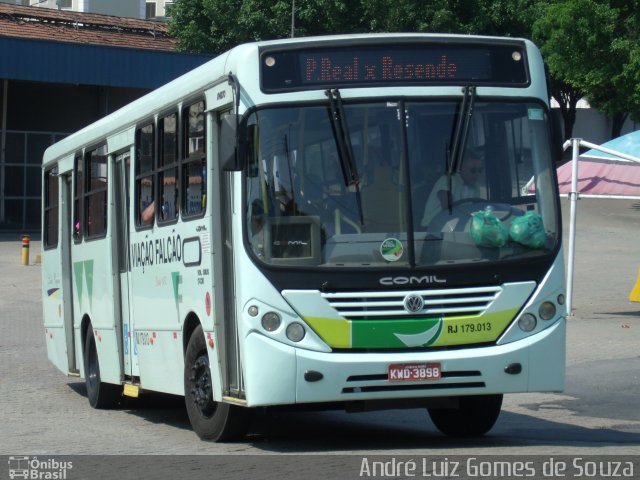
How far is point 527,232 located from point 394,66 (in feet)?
5.27

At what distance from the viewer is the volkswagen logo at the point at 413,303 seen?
29.2ft

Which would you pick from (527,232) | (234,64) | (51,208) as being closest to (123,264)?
(234,64)

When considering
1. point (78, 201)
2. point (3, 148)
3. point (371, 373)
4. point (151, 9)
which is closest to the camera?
point (371, 373)

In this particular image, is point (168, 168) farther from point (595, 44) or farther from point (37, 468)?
point (595, 44)

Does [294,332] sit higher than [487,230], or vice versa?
[487,230]

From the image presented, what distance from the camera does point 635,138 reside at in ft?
74.9

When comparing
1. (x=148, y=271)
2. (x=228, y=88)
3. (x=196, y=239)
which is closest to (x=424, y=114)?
(x=228, y=88)

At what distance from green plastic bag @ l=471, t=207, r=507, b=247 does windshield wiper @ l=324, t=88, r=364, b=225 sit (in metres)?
0.86

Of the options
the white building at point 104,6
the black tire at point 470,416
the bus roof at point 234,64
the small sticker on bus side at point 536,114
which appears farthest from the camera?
the white building at point 104,6

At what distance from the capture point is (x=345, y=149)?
357 inches

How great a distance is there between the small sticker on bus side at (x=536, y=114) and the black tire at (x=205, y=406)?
10.3 feet

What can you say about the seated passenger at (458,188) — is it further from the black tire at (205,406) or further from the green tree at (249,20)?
the green tree at (249,20)

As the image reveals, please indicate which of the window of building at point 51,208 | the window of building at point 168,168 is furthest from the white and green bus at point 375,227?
the window of building at point 51,208

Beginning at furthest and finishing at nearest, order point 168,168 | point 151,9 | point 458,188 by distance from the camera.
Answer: point 151,9 < point 168,168 < point 458,188
